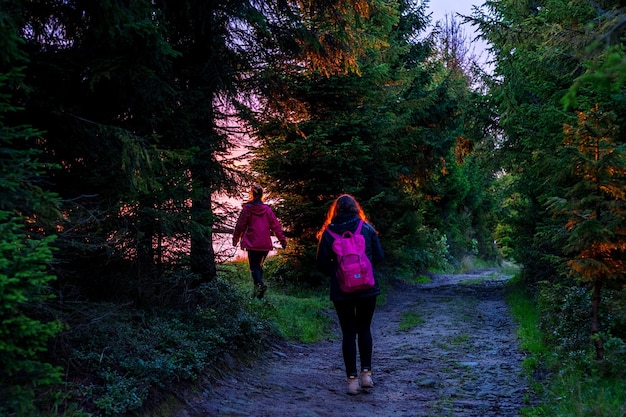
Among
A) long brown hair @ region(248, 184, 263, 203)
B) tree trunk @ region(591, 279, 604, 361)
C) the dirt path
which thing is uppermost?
long brown hair @ region(248, 184, 263, 203)

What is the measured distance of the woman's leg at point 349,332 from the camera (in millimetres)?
6359

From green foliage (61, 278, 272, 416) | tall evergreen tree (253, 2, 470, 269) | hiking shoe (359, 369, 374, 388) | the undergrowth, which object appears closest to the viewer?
green foliage (61, 278, 272, 416)

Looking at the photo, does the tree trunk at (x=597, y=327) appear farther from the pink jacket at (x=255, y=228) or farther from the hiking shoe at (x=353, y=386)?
the pink jacket at (x=255, y=228)

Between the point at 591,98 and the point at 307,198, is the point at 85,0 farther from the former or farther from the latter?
the point at 307,198

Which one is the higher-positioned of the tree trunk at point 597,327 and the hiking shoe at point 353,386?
the tree trunk at point 597,327

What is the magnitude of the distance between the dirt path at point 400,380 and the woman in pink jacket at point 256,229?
79.1 inches

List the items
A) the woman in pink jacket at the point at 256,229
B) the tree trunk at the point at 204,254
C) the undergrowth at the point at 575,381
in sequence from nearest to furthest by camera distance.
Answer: the undergrowth at the point at 575,381
the tree trunk at the point at 204,254
the woman in pink jacket at the point at 256,229

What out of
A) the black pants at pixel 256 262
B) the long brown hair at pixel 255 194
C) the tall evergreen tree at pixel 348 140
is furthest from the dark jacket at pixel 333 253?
the black pants at pixel 256 262

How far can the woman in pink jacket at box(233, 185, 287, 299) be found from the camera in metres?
10.1

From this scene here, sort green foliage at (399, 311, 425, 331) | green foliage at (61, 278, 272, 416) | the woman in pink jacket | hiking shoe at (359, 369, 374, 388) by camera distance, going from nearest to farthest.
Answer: green foliage at (61, 278, 272, 416) < hiking shoe at (359, 369, 374, 388) < the woman in pink jacket < green foliage at (399, 311, 425, 331)

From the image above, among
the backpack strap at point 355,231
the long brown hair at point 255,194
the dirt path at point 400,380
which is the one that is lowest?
the dirt path at point 400,380

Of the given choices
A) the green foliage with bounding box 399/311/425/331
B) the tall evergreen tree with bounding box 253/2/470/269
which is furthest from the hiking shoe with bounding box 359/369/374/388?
the tall evergreen tree with bounding box 253/2/470/269

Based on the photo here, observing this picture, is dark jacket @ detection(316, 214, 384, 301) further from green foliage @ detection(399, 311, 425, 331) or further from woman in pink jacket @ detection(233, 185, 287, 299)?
green foliage @ detection(399, 311, 425, 331)

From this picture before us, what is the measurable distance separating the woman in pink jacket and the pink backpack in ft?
12.9
